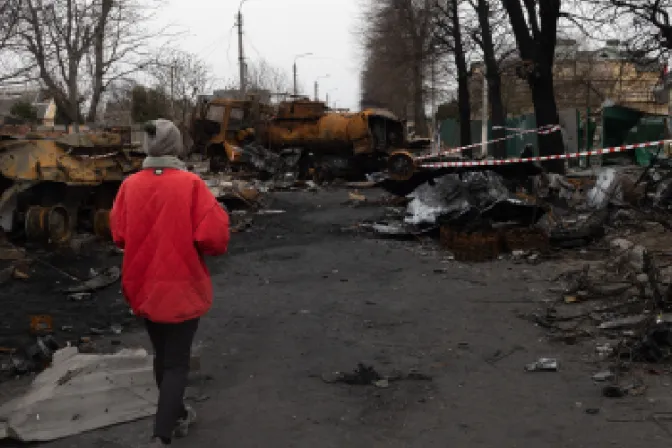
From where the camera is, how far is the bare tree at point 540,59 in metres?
15.7

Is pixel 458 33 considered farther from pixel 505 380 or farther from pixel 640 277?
pixel 505 380

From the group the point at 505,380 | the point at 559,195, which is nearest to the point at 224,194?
the point at 559,195

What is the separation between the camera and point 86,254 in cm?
995

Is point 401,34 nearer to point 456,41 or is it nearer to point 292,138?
point 456,41

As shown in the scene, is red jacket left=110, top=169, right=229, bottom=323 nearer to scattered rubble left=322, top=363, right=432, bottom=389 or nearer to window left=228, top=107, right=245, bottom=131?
scattered rubble left=322, top=363, right=432, bottom=389

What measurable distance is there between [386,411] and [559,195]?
31.6ft

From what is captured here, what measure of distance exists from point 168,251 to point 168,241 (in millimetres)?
50

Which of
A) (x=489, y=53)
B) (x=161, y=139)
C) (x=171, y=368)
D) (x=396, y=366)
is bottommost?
(x=396, y=366)

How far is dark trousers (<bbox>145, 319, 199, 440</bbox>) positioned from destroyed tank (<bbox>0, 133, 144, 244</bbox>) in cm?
656

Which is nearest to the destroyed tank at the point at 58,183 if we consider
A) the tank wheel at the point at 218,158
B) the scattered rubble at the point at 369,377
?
the scattered rubble at the point at 369,377

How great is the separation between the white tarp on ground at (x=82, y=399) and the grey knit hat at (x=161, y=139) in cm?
158

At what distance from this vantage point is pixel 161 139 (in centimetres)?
374

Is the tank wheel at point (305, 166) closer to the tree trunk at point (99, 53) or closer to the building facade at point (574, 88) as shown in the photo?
the tree trunk at point (99, 53)

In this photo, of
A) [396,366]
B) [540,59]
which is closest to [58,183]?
[396,366]
